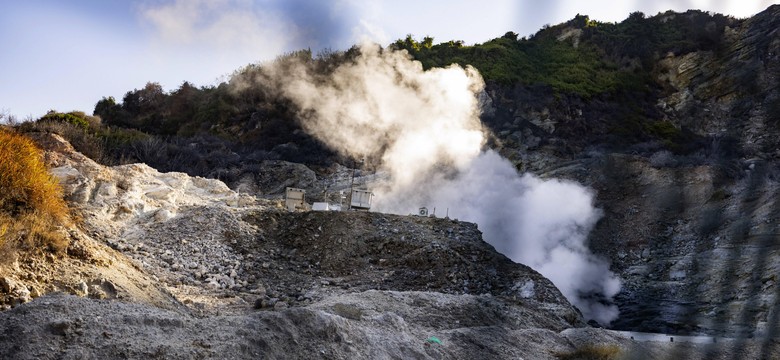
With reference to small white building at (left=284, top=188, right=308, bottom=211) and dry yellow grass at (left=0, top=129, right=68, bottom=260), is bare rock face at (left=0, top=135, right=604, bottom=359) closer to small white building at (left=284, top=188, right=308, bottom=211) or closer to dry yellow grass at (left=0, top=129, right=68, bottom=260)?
dry yellow grass at (left=0, top=129, right=68, bottom=260)

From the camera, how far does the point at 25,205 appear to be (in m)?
8.04

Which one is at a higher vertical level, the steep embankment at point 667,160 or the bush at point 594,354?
the steep embankment at point 667,160

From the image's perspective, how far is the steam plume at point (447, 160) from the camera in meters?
18.0

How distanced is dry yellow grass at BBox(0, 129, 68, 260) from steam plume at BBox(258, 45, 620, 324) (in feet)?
37.8

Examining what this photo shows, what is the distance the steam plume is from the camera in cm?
1798

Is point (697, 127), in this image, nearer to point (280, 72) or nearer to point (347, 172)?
point (347, 172)

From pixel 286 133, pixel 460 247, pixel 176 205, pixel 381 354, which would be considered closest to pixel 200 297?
pixel 381 354

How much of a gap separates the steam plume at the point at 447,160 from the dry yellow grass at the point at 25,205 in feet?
37.8

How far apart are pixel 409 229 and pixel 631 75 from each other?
938 inches

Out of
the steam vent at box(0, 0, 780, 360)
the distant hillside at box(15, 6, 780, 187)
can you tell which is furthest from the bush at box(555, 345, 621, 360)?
the distant hillside at box(15, 6, 780, 187)

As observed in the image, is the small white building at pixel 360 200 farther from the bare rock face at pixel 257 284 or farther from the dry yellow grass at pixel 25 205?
the dry yellow grass at pixel 25 205

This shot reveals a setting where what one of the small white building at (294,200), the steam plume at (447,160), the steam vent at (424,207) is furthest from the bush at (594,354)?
the small white building at (294,200)

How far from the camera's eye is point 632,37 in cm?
3747

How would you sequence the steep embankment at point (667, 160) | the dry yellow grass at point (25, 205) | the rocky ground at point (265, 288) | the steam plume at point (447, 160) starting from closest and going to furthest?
the rocky ground at point (265, 288) < the dry yellow grass at point (25, 205) < the steep embankment at point (667, 160) < the steam plume at point (447, 160)
